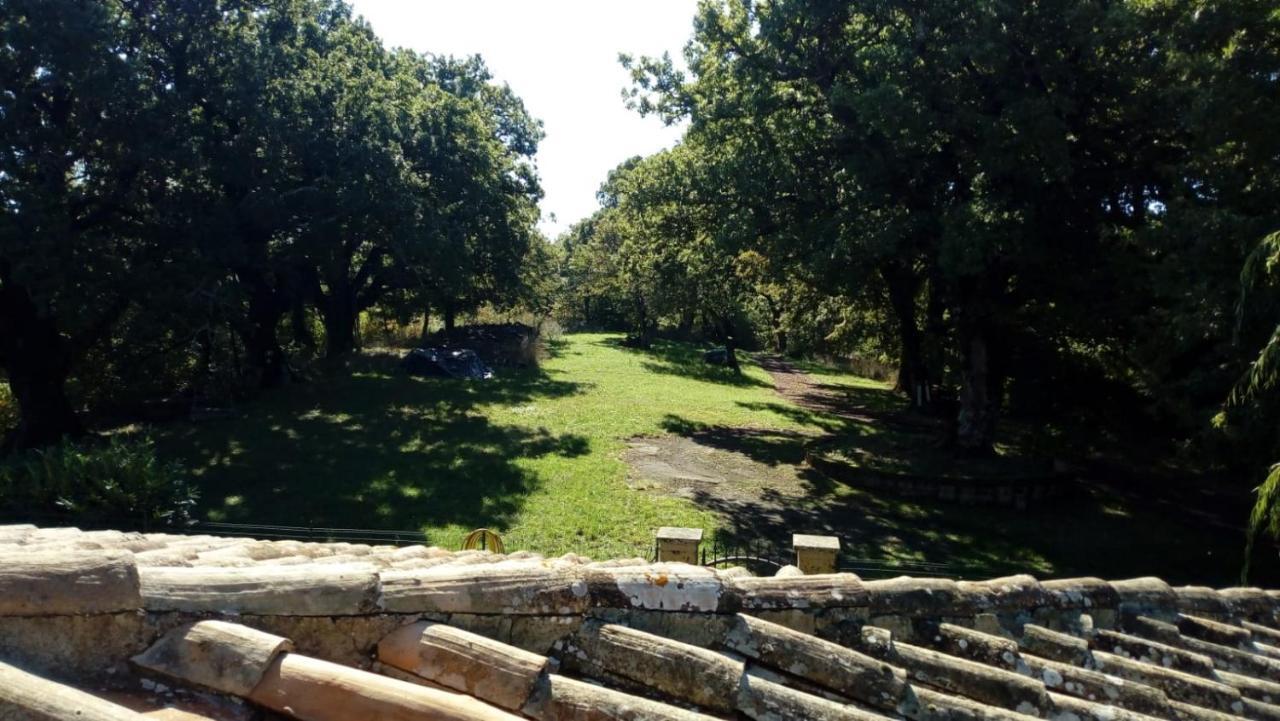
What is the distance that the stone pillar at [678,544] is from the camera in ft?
23.7

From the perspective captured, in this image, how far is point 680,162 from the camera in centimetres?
1934

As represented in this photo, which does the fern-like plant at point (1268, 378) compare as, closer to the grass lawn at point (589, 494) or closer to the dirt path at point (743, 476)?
the grass lawn at point (589, 494)

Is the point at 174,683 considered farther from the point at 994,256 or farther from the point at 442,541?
the point at 994,256

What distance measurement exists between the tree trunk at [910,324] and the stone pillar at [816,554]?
1341cm

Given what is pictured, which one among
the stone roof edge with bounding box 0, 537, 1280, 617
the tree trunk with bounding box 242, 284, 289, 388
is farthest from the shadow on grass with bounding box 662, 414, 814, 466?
the stone roof edge with bounding box 0, 537, 1280, 617

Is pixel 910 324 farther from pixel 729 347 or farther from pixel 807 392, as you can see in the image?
pixel 729 347

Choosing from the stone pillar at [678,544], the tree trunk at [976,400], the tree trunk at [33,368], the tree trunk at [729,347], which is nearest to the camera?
the stone pillar at [678,544]

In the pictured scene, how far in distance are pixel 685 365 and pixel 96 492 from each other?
2919 cm

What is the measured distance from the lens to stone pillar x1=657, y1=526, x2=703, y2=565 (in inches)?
284

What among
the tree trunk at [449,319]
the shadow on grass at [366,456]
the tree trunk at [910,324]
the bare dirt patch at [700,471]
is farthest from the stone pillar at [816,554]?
the tree trunk at [449,319]

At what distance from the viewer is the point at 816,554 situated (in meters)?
7.07

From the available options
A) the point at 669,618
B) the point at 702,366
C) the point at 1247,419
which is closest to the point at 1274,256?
the point at 669,618

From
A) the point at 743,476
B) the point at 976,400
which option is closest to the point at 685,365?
the point at 976,400

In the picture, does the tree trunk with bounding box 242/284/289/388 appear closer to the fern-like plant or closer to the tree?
the tree
